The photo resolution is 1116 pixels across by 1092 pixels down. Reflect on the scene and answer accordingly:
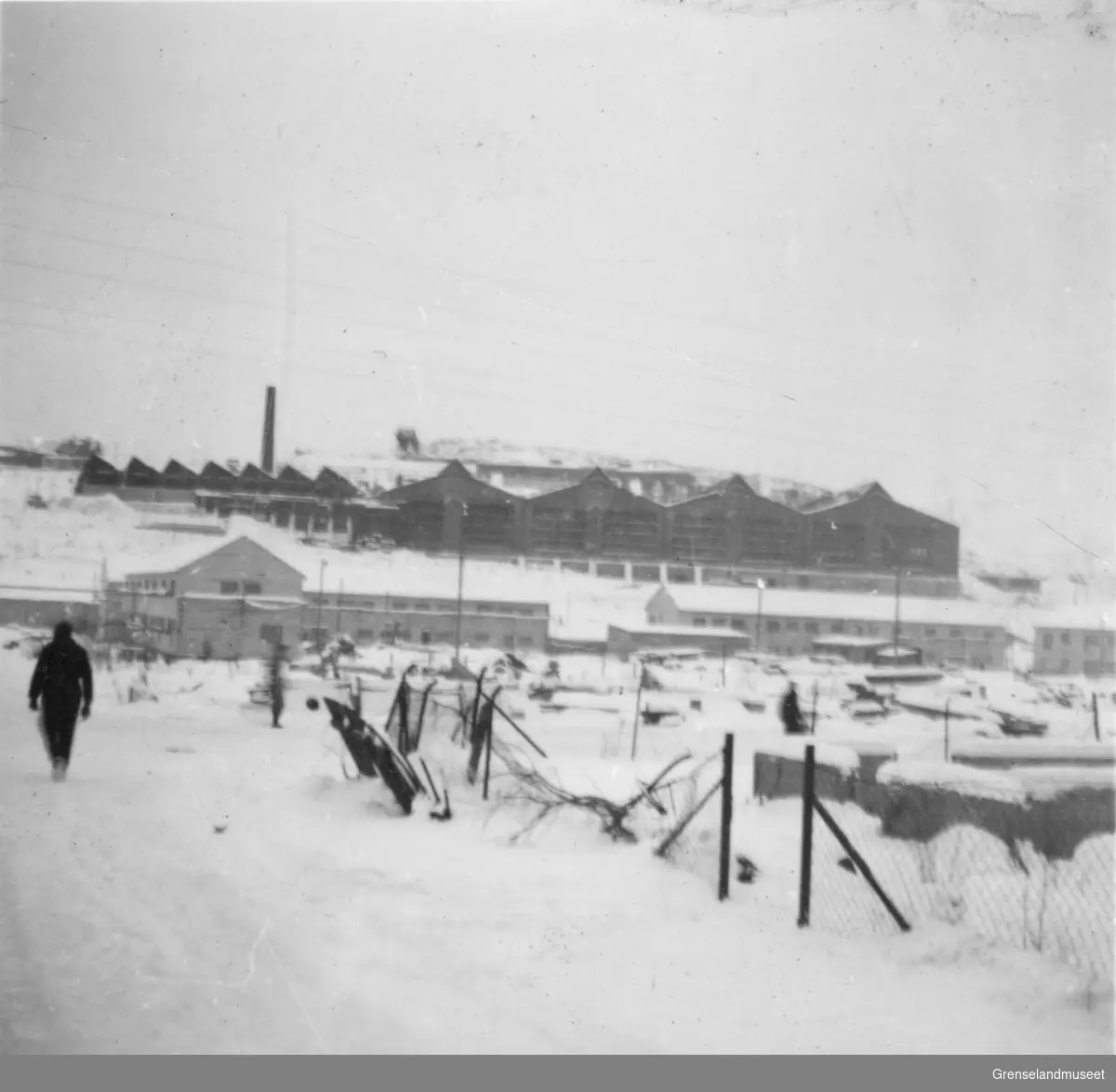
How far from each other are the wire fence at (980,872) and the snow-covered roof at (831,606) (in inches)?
29.5

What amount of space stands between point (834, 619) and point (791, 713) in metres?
0.45

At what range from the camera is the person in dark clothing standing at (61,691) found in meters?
3.79

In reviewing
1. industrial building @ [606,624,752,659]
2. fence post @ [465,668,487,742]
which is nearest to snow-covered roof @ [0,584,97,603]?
fence post @ [465,668,487,742]

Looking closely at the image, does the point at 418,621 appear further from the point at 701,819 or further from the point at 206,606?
the point at 701,819

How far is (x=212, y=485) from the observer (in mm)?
4016

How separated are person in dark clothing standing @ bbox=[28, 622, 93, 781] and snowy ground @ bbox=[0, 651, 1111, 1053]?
0.06 meters

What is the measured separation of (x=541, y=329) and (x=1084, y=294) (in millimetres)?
2336

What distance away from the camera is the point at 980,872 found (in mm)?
3541

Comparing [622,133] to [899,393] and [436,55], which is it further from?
[899,393]

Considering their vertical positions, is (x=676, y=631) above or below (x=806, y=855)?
above

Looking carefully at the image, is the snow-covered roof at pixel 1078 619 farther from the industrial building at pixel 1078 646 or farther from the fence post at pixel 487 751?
the fence post at pixel 487 751

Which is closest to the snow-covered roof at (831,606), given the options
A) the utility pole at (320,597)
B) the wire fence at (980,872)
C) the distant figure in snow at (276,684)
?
the wire fence at (980,872)

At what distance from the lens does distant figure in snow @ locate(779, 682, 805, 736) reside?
4.03m

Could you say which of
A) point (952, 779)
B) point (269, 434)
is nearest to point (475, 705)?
point (269, 434)
